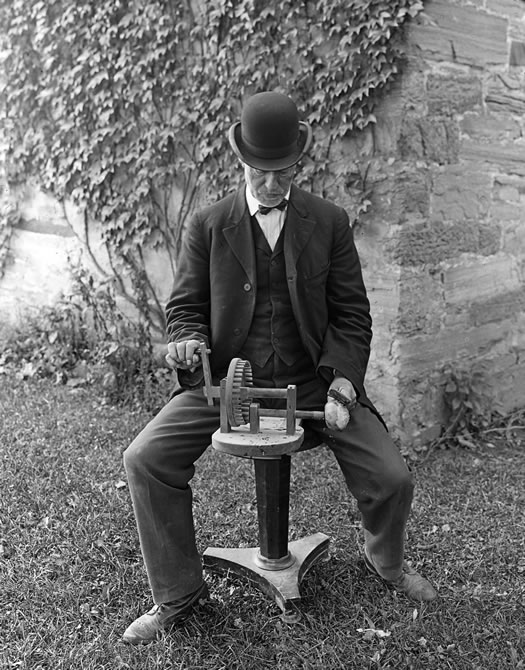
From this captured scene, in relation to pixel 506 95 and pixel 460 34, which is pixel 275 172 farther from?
pixel 506 95

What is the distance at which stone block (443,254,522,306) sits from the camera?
442cm

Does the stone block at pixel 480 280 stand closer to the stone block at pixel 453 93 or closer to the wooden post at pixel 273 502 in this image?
the stone block at pixel 453 93

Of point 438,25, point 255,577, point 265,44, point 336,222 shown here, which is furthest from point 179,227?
point 255,577

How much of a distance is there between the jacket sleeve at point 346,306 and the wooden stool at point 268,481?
0.37 m

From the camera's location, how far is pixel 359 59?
4.04 m

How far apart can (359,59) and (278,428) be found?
2.45m

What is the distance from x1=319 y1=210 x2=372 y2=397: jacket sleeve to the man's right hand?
1.61ft

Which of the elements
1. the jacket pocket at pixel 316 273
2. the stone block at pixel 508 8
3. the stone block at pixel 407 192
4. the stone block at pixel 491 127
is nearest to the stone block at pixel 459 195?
the stone block at pixel 407 192

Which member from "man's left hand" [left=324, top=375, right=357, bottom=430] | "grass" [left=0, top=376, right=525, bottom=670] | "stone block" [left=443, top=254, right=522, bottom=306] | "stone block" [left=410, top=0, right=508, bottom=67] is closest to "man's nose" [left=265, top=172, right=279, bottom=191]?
"man's left hand" [left=324, top=375, right=357, bottom=430]

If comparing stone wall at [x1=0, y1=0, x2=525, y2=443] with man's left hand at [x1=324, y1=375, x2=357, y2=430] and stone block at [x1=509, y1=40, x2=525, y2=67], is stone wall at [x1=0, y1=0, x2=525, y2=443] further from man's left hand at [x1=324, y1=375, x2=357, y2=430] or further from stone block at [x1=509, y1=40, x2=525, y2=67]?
man's left hand at [x1=324, y1=375, x2=357, y2=430]

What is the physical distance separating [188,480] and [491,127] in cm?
303

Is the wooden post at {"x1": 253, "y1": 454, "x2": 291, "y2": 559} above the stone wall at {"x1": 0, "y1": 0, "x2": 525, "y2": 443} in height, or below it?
below

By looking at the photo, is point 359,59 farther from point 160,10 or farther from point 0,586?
point 0,586

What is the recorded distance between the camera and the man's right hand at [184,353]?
255 cm
